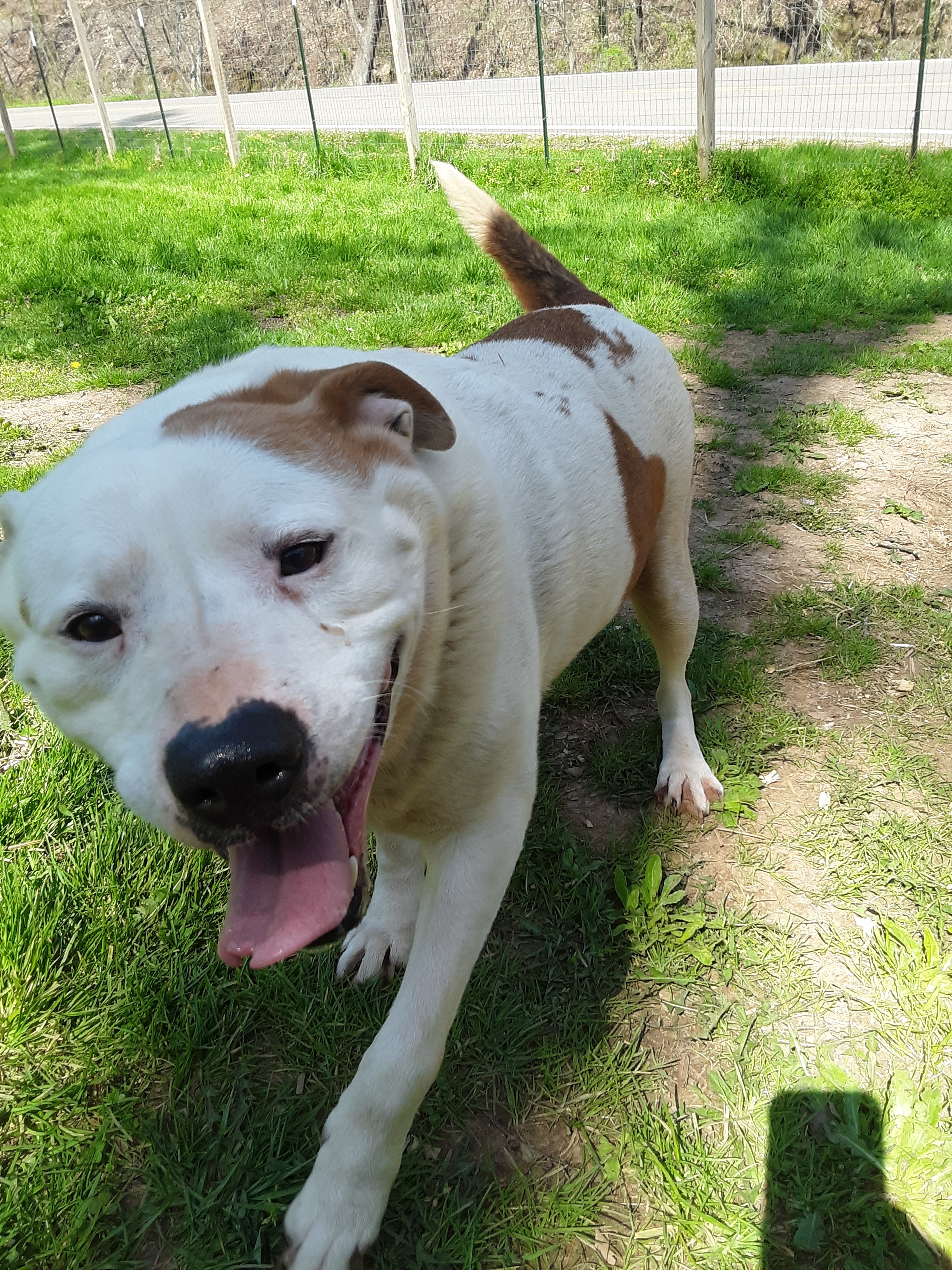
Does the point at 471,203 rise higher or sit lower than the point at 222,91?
lower

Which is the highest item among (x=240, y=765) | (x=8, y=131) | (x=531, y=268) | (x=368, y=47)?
(x=368, y=47)

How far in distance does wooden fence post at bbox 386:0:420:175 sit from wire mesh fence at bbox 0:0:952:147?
0.50 ft

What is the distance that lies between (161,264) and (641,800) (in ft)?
20.5

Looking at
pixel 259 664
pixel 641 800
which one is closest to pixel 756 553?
pixel 641 800

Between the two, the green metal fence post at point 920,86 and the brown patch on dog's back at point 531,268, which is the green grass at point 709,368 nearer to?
the brown patch on dog's back at point 531,268

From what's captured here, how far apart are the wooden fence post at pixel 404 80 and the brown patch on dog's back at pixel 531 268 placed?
283 inches

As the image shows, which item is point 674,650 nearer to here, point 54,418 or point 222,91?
point 54,418

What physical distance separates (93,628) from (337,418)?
0.56 metres

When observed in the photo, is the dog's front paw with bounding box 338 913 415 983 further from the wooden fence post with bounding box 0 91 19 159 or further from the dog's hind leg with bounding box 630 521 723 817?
the wooden fence post with bounding box 0 91 19 159

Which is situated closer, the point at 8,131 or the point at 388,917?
the point at 388,917

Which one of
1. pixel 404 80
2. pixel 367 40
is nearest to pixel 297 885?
pixel 404 80

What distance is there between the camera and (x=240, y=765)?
4.02 feet

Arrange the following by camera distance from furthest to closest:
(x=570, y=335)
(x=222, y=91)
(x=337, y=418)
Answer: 1. (x=222, y=91)
2. (x=570, y=335)
3. (x=337, y=418)

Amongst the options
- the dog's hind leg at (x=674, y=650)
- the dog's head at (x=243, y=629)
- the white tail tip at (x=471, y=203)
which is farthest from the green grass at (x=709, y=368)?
the dog's head at (x=243, y=629)
